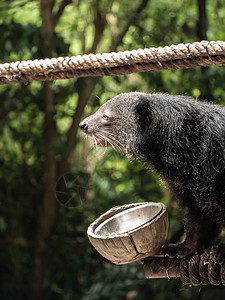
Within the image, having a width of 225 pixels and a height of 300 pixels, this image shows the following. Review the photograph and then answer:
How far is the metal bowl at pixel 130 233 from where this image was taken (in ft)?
4.77

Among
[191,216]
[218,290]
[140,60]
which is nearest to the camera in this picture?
[140,60]

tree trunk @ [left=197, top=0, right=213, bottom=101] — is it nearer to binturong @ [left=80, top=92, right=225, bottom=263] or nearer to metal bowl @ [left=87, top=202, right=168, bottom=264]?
binturong @ [left=80, top=92, right=225, bottom=263]

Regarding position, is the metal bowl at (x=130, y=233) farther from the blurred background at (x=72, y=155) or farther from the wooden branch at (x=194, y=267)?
the blurred background at (x=72, y=155)

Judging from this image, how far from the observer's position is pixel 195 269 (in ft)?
5.16

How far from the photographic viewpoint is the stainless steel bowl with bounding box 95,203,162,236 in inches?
66.1

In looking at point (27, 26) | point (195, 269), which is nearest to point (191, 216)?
point (195, 269)

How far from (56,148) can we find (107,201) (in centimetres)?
55

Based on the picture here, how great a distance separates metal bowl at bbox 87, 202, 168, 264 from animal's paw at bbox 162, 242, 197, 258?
0.06 m

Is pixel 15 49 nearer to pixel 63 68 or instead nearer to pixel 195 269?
pixel 63 68

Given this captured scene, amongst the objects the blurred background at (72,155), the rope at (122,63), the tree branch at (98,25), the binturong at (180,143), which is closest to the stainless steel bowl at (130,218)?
the binturong at (180,143)

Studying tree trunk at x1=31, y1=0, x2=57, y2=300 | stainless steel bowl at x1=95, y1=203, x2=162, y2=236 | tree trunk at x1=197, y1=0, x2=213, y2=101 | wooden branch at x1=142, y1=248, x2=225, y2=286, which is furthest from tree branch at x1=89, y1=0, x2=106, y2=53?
wooden branch at x1=142, y1=248, x2=225, y2=286

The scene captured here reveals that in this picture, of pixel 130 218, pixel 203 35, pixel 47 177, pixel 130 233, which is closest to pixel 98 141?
pixel 130 218

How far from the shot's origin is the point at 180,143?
1600 millimetres

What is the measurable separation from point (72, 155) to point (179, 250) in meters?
2.19
